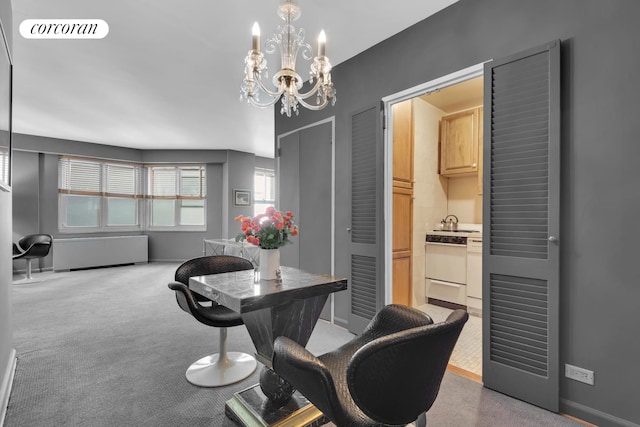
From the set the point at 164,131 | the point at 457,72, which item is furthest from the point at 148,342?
the point at 164,131

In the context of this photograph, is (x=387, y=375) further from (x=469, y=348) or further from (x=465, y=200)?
(x=465, y=200)

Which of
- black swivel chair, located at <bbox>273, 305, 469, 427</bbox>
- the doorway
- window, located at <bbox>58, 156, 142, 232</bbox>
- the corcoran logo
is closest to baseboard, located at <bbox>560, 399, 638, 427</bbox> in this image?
the doorway

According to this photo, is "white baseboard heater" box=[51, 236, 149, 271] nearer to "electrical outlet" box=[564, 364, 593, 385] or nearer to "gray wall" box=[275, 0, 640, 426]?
"gray wall" box=[275, 0, 640, 426]

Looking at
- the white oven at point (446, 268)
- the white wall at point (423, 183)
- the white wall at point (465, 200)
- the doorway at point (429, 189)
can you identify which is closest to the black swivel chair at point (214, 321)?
the doorway at point (429, 189)

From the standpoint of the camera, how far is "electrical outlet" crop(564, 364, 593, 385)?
175cm

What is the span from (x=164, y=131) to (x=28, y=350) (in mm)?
4326

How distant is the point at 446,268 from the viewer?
12.7ft

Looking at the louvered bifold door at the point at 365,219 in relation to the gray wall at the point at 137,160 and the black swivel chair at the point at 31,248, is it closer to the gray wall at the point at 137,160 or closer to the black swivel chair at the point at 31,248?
the gray wall at the point at 137,160

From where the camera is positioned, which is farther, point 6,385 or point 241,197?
point 241,197

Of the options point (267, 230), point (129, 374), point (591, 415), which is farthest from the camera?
point (129, 374)

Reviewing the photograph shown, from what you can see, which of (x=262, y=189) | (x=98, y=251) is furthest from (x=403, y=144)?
(x=98, y=251)

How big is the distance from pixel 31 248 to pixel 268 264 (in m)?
5.85

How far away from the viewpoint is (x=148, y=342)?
293 centimetres

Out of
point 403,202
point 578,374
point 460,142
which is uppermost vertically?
point 460,142
